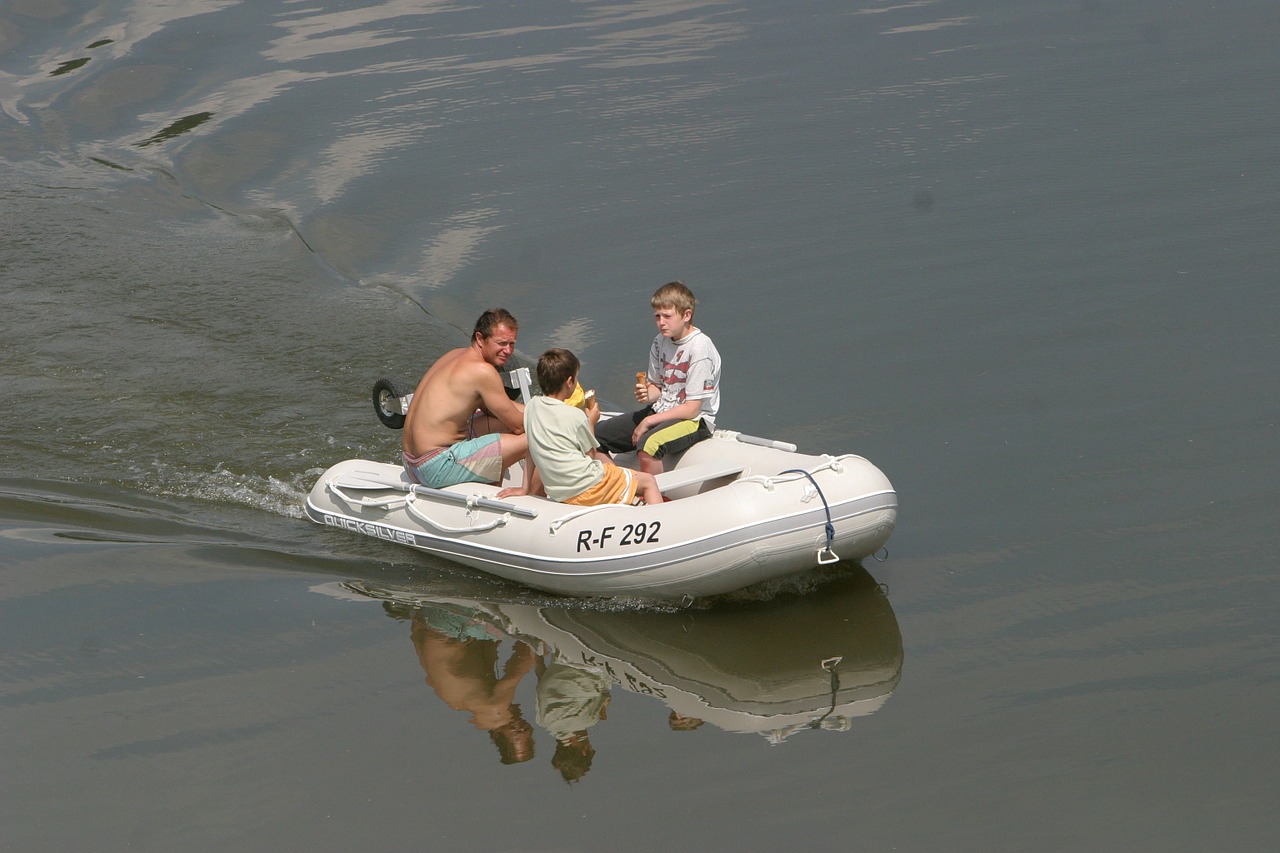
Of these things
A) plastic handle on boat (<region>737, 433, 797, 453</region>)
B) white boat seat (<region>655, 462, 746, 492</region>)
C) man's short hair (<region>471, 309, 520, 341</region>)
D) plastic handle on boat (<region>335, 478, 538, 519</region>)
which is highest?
man's short hair (<region>471, 309, 520, 341</region>)

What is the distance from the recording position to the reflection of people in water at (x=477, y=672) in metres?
5.91

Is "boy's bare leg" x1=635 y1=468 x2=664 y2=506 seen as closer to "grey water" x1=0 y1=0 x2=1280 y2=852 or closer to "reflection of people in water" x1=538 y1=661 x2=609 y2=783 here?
"grey water" x1=0 y1=0 x2=1280 y2=852

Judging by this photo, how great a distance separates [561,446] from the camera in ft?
22.7

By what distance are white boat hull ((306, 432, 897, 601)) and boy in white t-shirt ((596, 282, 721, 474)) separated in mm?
285

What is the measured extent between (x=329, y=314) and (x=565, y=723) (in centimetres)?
665

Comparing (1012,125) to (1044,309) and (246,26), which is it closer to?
(1044,309)

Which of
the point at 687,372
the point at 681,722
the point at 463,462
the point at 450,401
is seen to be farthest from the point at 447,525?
the point at 681,722

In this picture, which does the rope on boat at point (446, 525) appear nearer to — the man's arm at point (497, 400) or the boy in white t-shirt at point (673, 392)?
the man's arm at point (497, 400)

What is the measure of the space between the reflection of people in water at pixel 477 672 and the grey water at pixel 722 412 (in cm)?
3

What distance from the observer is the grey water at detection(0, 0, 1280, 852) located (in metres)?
5.53

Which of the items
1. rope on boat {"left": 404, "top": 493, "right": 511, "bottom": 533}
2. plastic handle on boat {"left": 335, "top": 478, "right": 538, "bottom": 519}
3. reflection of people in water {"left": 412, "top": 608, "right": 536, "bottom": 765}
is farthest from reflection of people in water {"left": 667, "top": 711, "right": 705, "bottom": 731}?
rope on boat {"left": 404, "top": 493, "right": 511, "bottom": 533}

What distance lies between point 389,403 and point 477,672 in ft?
7.95

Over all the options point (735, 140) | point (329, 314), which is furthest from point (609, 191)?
point (329, 314)

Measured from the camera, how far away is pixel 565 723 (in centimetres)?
598
